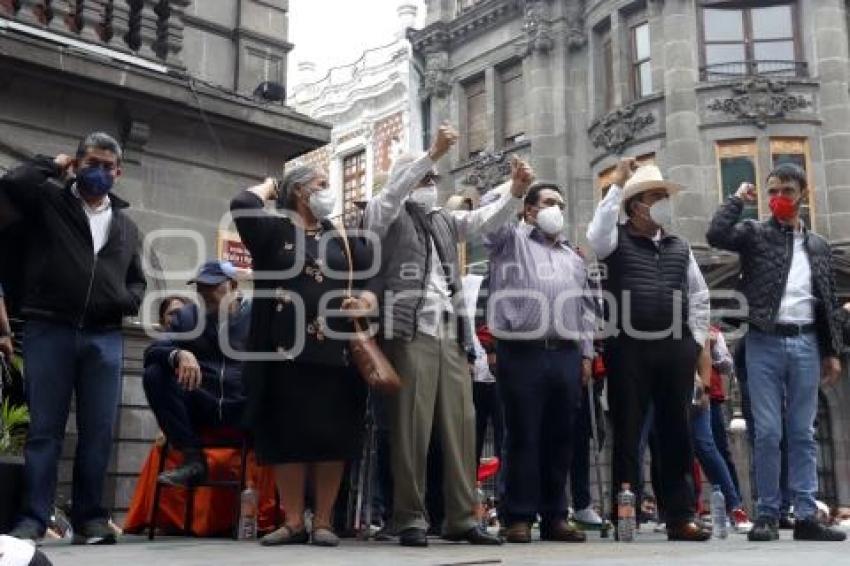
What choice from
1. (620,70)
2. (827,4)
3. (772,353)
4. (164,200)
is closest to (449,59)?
(620,70)

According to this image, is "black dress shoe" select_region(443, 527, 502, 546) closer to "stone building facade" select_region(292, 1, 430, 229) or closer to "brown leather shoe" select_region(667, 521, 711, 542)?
"brown leather shoe" select_region(667, 521, 711, 542)

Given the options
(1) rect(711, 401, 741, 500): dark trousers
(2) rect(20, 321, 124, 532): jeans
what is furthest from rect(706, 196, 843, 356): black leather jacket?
(2) rect(20, 321, 124, 532): jeans

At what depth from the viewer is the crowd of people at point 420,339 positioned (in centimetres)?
521

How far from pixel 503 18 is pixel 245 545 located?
24.3 metres

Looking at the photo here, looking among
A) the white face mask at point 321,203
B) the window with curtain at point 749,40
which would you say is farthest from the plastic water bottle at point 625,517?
the window with curtain at point 749,40

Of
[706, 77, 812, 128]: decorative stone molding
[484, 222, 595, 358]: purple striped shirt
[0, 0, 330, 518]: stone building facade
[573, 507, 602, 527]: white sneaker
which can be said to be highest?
[706, 77, 812, 128]: decorative stone molding

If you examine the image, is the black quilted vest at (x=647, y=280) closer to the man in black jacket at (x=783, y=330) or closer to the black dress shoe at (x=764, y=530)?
the man in black jacket at (x=783, y=330)

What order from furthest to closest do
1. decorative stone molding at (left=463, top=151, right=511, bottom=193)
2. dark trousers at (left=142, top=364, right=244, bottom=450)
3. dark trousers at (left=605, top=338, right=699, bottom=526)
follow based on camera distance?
decorative stone molding at (left=463, top=151, right=511, bottom=193) < dark trousers at (left=142, top=364, right=244, bottom=450) < dark trousers at (left=605, top=338, right=699, bottom=526)

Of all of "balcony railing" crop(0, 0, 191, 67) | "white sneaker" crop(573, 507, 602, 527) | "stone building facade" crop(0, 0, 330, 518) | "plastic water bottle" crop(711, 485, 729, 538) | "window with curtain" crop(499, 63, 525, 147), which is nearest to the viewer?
"plastic water bottle" crop(711, 485, 729, 538)

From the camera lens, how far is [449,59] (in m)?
29.0

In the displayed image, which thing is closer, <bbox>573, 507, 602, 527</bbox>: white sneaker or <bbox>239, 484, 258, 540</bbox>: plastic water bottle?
<bbox>239, 484, 258, 540</bbox>: plastic water bottle

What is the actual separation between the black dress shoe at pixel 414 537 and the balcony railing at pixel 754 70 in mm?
20407

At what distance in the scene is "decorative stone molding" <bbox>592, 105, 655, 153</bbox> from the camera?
2364cm

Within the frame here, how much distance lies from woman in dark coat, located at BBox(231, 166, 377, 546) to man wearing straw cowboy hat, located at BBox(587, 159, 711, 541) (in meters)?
1.56
